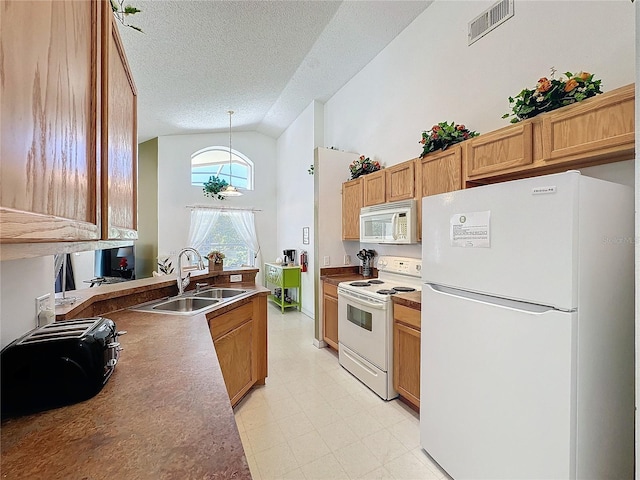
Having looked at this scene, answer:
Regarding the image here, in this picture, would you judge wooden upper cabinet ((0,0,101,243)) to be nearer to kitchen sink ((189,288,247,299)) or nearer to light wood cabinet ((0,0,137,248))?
light wood cabinet ((0,0,137,248))

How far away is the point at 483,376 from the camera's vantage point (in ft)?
4.90

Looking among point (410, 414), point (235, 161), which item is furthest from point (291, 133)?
point (410, 414)

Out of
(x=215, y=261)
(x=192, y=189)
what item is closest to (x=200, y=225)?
(x=192, y=189)

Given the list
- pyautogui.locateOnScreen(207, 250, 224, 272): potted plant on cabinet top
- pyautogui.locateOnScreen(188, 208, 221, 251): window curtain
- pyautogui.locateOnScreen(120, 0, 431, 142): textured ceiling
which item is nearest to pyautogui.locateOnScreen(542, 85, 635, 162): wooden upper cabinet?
pyautogui.locateOnScreen(120, 0, 431, 142): textured ceiling

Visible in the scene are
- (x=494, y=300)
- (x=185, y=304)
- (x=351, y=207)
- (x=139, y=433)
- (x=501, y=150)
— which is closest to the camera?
(x=139, y=433)

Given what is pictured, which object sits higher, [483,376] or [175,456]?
[175,456]

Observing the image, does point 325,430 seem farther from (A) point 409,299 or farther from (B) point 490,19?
(B) point 490,19

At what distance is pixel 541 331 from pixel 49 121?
5.71 ft

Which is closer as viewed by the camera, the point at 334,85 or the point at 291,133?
the point at 334,85

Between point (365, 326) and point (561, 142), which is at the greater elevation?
point (561, 142)

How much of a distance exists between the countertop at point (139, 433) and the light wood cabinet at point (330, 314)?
236 centimetres

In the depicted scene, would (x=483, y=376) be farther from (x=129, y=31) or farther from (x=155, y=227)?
(x=155, y=227)

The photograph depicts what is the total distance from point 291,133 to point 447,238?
16.6ft

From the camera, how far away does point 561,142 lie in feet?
5.28
